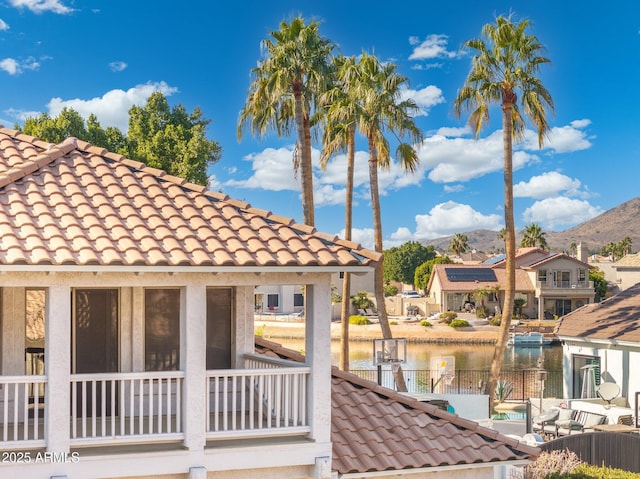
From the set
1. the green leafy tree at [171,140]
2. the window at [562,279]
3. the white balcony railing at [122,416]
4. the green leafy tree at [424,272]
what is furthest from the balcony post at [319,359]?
the green leafy tree at [424,272]

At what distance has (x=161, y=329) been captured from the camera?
1163 centimetres

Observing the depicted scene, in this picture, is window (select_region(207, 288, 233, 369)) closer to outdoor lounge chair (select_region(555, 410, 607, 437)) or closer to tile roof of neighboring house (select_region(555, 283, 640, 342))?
outdoor lounge chair (select_region(555, 410, 607, 437))

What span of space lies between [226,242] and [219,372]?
1.67 metres

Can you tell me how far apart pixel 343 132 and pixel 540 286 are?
53621 millimetres

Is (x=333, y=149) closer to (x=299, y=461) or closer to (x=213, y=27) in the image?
(x=299, y=461)

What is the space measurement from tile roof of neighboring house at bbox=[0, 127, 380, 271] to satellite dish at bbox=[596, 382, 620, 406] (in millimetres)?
16982

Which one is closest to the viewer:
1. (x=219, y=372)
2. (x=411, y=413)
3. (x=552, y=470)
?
(x=219, y=372)

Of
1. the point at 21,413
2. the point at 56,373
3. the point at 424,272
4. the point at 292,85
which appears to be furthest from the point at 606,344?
the point at 424,272

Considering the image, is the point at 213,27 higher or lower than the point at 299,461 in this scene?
higher

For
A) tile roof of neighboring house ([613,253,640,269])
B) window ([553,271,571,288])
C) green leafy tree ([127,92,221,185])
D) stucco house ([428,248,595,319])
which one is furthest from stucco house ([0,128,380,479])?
tile roof of neighboring house ([613,253,640,269])

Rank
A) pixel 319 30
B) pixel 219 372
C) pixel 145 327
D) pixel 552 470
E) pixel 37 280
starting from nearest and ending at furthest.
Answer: pixel 37 280
pixel 219 372
pixel 145 327
pixel 552 470
pixel 319 30

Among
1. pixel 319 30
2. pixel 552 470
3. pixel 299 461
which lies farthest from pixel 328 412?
pixel 319 30

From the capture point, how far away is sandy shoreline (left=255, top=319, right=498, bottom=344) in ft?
219

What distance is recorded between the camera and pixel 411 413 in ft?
41.0
